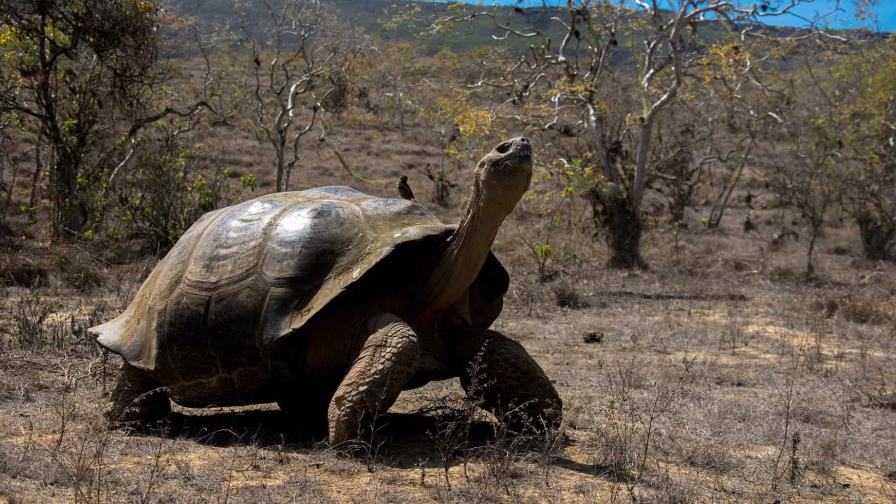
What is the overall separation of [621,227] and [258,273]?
1068 centimetres

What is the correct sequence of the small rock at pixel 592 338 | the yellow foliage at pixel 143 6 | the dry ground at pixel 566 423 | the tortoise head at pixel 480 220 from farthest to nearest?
the yellow foliage at pixel 143 6 < the small rock at pixel 592 338 < the tortoise head at pixel 480 220 < the dry ground at pixel 566 423

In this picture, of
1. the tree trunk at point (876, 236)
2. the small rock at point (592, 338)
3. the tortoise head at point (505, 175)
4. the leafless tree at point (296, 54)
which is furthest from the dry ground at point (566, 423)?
the leafless tree at point (296, 54)

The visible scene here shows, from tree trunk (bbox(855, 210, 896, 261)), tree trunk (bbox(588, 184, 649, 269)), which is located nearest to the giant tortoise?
tree trunk (bbox(588, 184, 649, 269))

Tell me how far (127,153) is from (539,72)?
672cm

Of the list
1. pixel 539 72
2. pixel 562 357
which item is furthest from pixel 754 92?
pixel 562 357

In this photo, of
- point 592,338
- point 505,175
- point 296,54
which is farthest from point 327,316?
point 296,54

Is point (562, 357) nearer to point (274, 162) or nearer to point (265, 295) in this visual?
point (265, 295)

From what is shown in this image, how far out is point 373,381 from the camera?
12.1ft

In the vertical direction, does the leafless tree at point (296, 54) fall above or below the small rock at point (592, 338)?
above

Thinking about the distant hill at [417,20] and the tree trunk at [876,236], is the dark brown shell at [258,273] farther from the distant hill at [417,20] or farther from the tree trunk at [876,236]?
the tree trunk at [876,236]

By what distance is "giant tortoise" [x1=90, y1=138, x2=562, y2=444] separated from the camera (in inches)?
147

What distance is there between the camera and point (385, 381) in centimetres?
368

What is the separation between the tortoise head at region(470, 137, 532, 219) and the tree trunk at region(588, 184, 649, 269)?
1056 cm

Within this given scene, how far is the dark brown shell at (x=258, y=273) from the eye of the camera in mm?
3928
